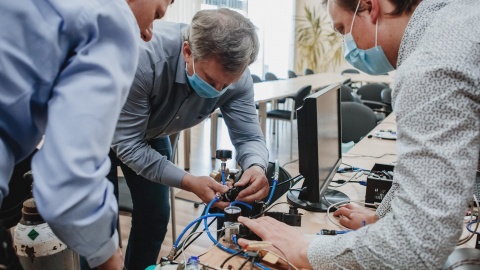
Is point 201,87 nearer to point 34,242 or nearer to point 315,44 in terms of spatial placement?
point 34,242

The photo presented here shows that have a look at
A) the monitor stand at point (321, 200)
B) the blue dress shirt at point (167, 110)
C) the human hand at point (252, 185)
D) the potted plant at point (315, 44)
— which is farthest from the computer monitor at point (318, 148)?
the potted plant at point (315, 44)

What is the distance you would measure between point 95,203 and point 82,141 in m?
0.11

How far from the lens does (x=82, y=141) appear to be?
0.64 metres

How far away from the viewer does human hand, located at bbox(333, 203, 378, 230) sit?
3.88 feet

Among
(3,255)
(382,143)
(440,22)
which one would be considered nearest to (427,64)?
(440,22)

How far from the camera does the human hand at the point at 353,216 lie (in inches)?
46.6

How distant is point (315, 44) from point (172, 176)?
773 cm

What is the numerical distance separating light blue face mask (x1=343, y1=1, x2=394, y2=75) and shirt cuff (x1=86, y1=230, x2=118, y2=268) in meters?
0.76

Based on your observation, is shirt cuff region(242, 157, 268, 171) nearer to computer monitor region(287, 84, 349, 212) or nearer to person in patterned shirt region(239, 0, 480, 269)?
→ computer monitor region(287, 84, 349, 212)

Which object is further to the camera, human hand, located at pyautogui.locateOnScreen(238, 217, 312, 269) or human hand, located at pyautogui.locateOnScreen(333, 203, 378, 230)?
human hand, located at pyautogui.locateOnScreen(333, 203, 378, 230)

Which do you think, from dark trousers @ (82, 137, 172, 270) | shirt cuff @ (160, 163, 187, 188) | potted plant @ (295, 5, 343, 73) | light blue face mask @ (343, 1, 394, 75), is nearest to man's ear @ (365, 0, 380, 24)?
light blue face mask @ (343, 1, 394, 75)

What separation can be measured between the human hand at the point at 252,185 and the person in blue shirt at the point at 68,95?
62 cm

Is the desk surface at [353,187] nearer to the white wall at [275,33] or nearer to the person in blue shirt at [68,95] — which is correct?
the person in blue shirt at [68,95]

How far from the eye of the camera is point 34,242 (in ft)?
4.91
